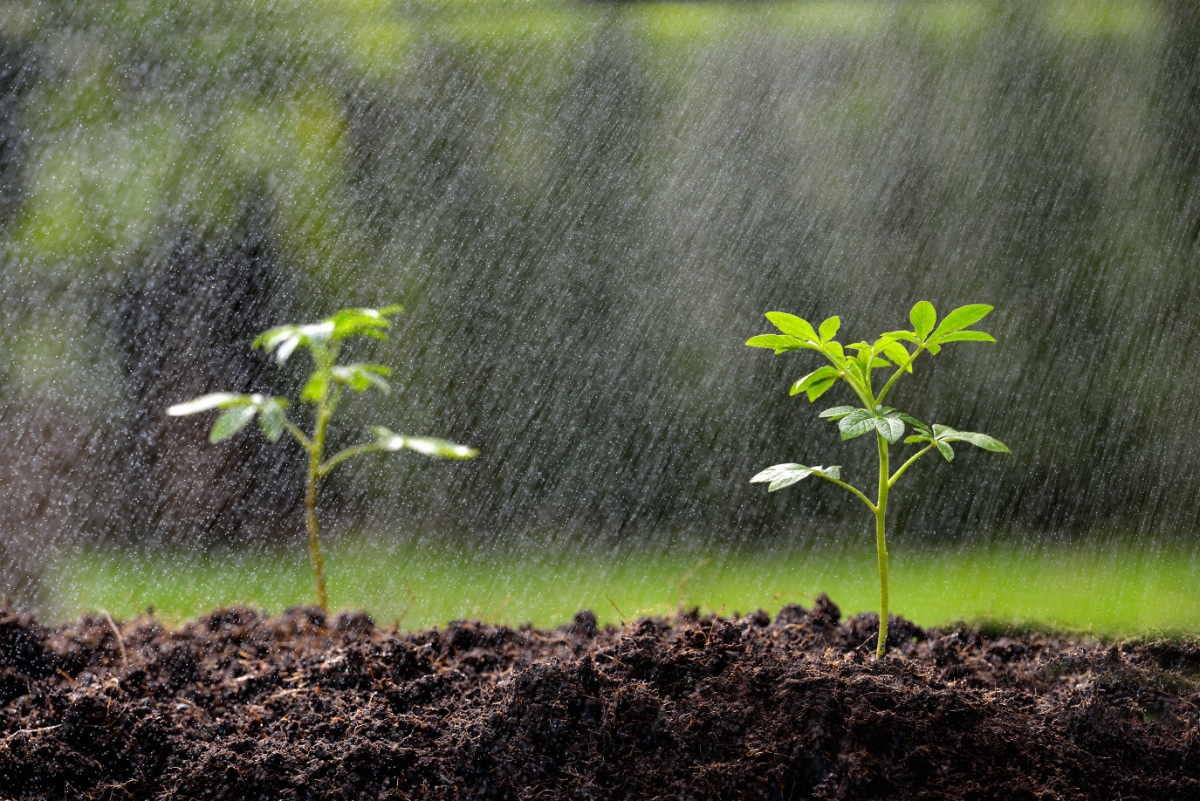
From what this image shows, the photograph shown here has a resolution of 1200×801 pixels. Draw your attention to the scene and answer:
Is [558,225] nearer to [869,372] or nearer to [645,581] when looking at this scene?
[645,581]

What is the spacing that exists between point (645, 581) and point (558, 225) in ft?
3.15

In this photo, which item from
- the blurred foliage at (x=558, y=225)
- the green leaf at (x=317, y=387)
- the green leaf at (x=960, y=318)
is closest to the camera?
the green leaf at (x=960, y=318)

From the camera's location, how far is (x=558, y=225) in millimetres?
2287

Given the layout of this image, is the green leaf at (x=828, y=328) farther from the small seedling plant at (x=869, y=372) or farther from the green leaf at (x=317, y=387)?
the green leaf at (x=317, y=387)

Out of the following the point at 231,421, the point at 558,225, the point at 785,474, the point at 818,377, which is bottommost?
the point at 231,421

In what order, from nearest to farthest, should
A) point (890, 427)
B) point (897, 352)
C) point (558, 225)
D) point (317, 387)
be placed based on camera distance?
point (890, 427) → point (897, 352) → point (317, 387) → point (558, 225)

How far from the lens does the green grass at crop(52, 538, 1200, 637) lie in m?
1.67

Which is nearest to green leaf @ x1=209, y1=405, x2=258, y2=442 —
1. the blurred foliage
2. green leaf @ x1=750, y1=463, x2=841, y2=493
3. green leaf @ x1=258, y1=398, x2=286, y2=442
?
green leaf @ x1=258, y1=398, x2=286, y2=442

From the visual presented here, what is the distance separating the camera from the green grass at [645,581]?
1675 mm

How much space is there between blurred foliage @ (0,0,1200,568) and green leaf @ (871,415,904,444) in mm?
1281

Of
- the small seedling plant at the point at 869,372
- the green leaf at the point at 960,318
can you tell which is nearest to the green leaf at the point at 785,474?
the small seedling plant at the point at 869,372

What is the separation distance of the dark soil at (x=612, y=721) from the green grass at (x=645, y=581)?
1.13 ft

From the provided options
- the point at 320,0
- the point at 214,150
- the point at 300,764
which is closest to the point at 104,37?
the point at 214,150

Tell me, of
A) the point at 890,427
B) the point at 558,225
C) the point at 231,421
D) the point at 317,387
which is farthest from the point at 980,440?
the point at 558,225
